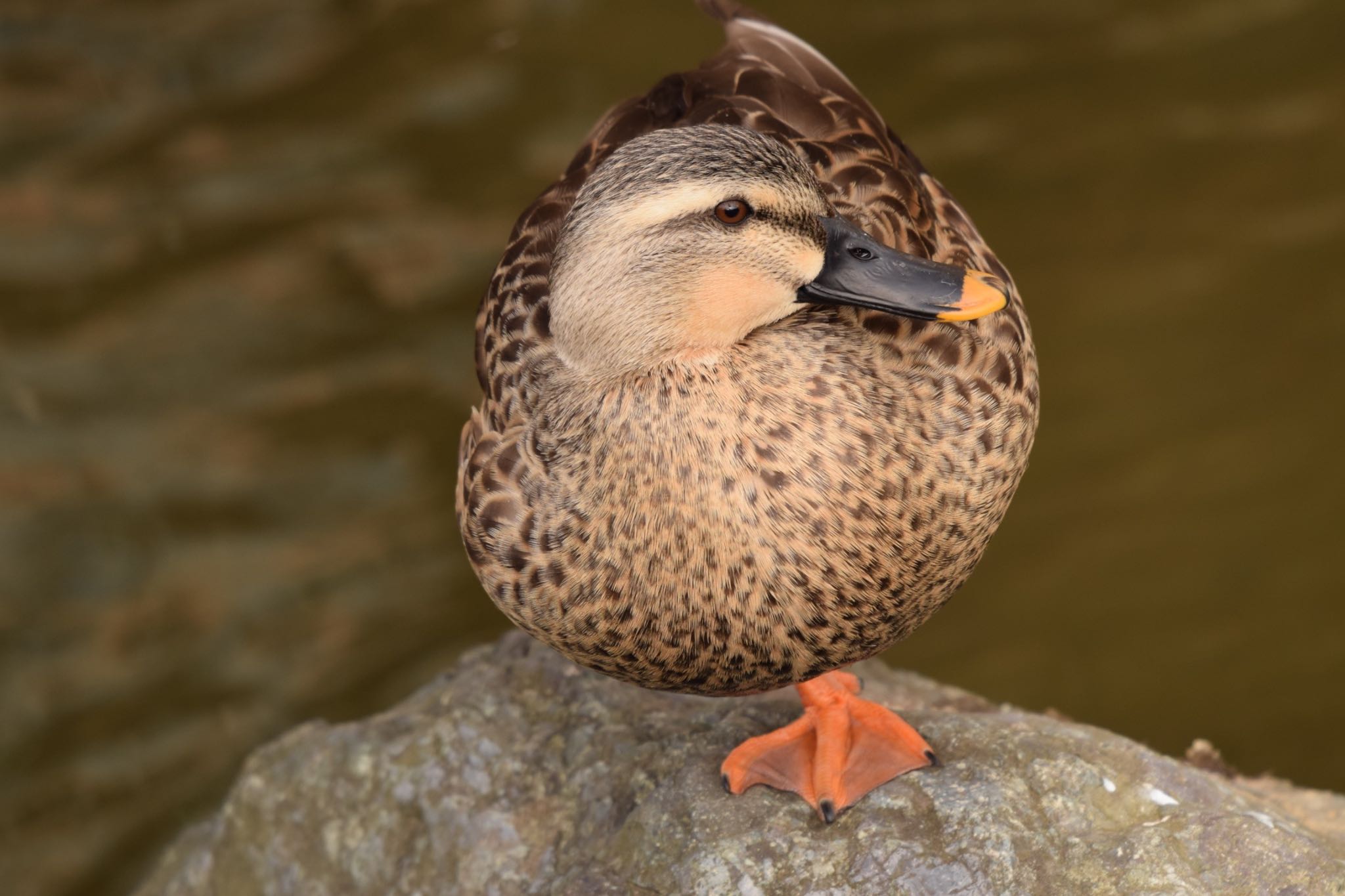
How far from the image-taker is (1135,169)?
17.2 feet

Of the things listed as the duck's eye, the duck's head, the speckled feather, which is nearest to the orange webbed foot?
the speckled feather

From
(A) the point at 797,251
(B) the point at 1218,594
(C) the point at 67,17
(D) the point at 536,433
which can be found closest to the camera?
(A) the point at 797,251

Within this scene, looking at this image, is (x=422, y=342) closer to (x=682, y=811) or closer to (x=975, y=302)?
(x=682, y=811)

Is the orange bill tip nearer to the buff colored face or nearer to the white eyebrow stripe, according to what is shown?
the buff colored face

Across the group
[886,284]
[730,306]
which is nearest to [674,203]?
[730,306]

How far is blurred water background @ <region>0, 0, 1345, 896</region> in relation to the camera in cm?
469

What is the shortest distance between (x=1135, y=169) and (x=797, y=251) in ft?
11.0

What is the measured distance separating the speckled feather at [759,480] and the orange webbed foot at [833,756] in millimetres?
195

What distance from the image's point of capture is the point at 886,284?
232 centimetres

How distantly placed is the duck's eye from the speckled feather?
214 mm

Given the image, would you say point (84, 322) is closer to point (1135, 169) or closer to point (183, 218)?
point (183, 218)

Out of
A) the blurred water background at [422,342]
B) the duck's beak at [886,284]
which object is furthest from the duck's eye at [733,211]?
the blurred water background at [422,342]

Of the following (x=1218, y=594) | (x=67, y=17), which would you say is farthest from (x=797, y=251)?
(x=67, y=17)

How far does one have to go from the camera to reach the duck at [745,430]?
2.24m
